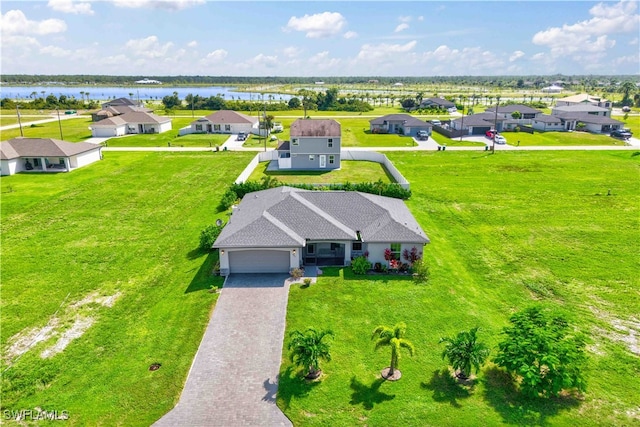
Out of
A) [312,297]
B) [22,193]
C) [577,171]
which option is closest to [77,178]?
[22,193]

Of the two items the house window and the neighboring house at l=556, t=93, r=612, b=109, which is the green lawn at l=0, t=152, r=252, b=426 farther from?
the neighboring house at l=556, t=93, r=612, b=109

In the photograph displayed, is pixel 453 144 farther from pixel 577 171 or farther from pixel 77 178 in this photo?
pixel 77 178

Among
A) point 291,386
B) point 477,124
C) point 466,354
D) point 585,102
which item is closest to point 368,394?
point 291,386

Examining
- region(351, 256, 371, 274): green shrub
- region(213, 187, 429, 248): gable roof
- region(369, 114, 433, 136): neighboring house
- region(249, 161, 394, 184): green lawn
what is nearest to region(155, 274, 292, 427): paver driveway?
region(213, 187, 429, 248): gable roof

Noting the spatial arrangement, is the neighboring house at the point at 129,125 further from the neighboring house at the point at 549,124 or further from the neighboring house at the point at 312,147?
the neighboring house at the point at 549,124

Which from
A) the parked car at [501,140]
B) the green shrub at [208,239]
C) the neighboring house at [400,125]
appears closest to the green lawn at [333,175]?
the green shrub at [208,239]
